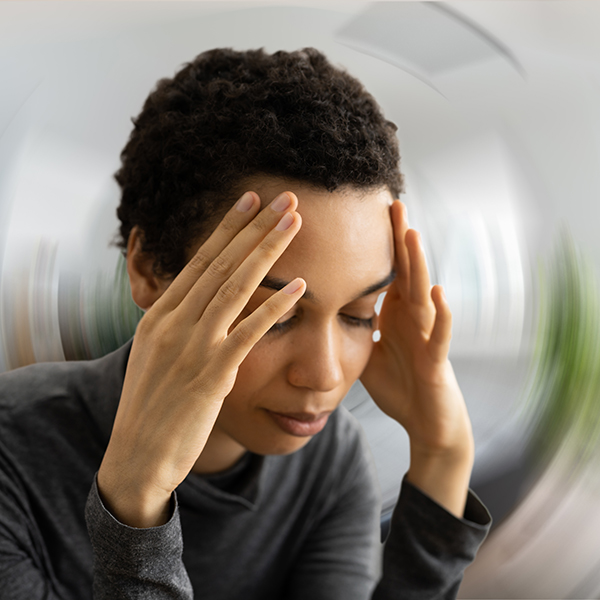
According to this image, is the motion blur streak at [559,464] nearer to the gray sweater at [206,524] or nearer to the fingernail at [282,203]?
the gray sweater at [206,524]

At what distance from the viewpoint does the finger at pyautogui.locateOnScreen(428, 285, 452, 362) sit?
0.83 meters

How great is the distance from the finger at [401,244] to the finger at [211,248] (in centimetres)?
20

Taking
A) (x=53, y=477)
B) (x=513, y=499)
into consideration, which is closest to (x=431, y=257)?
(x=513, y=499)

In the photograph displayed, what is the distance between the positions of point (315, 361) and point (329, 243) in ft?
0.47

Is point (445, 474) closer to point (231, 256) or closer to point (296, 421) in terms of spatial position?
point (296, 421)

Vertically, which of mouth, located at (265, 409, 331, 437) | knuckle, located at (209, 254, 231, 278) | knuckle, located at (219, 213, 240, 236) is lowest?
mouth, located at (265, 409, 331, 437)

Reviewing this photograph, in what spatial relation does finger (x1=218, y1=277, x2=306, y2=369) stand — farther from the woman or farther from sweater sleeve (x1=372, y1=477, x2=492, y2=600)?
sweater sleeve (x1=372, y1=477, x2=492, y2=600)

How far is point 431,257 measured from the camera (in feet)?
3.32

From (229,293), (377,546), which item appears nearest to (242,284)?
(229,293)

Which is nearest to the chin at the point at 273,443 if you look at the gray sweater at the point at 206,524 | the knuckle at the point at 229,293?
the gray sweater at the point at 206,524

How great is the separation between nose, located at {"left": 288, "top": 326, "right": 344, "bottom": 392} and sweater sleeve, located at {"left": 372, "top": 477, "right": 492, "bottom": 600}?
35 cm

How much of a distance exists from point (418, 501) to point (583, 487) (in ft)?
1.11

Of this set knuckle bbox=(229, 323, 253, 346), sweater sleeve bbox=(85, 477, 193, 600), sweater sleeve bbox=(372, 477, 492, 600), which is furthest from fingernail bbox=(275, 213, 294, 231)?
sweater sleeve bbox=(372, 477, 492, 600)

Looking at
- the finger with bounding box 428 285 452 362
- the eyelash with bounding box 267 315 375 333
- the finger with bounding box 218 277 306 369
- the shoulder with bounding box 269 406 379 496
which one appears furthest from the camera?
the shoulder with bounding box 269 406 379 496
